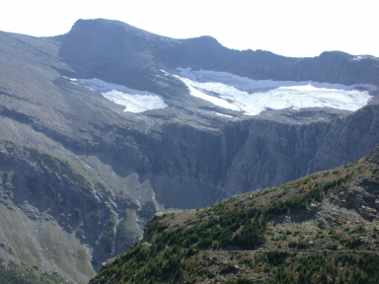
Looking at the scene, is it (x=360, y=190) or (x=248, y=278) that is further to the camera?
(x=360, y=190)

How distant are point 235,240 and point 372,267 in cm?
1324

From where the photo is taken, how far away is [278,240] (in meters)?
59.7

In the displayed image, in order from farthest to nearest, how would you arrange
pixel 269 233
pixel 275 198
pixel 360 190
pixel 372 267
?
pixel 275 198, pixel 360 190, pixel 269 233, pixel 372 267

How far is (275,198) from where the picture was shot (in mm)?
72250

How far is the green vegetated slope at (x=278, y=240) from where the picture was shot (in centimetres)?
5317

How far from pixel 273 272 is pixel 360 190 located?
17.3 meters

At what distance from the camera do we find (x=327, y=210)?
64625mm

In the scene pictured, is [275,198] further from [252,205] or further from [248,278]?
[248,278]

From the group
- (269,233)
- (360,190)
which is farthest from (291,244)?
(360,190)

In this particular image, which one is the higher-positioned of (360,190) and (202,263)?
(360,190)

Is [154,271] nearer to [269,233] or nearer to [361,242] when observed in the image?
[269,233]

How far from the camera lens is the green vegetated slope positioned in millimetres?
53169

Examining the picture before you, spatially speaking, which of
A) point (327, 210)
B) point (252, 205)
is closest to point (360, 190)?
point (327, 210)

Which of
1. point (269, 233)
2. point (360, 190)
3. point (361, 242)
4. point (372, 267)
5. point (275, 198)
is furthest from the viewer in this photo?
point (275, 198)
